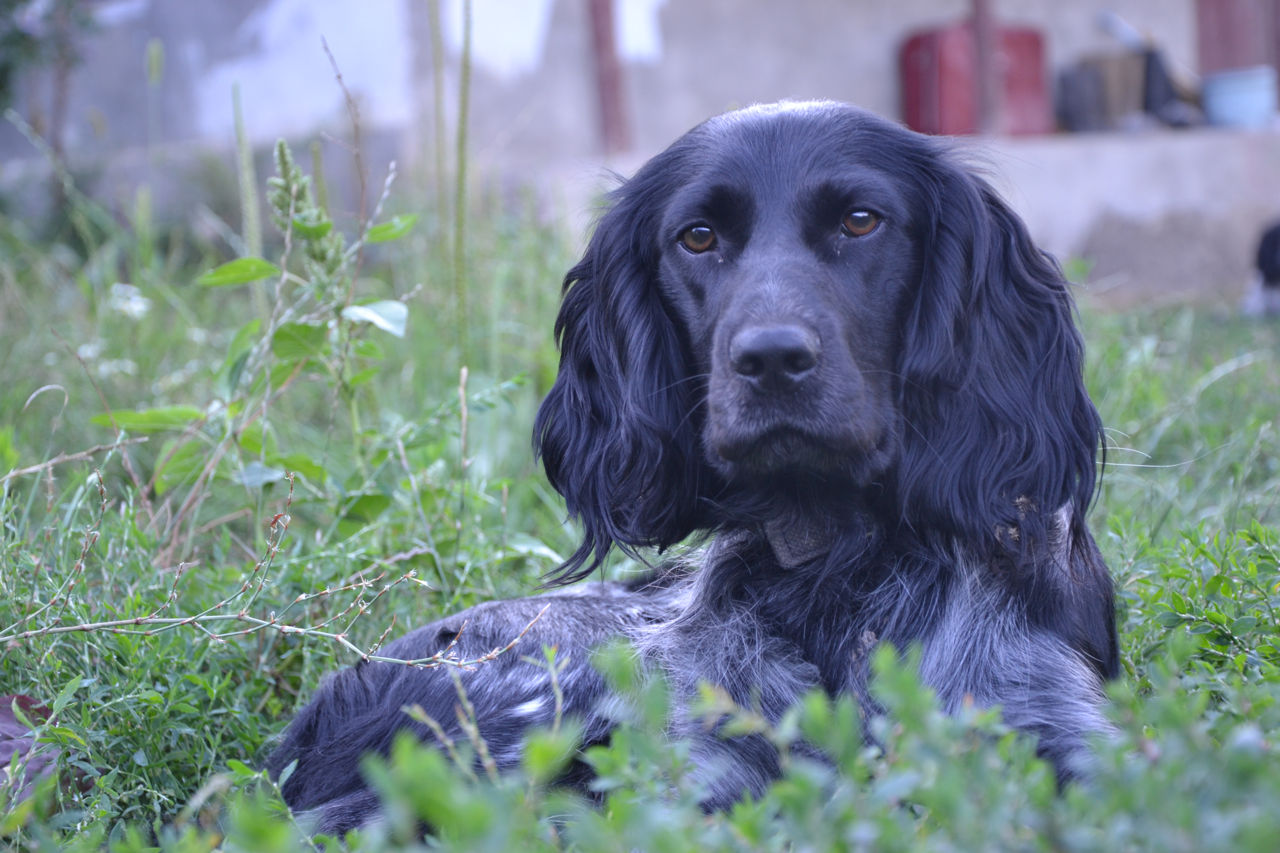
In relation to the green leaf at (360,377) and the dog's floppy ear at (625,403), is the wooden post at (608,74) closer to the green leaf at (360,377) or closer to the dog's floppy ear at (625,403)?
the green leaf at (360,377)

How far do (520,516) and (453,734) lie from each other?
1636 millimetres

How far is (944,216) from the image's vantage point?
2246 mm

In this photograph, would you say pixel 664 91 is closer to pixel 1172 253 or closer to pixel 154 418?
pixel 1172 253

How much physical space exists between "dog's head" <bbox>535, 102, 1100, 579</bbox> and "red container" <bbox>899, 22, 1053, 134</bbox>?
316 inches

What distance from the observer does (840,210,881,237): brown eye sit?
214 cm

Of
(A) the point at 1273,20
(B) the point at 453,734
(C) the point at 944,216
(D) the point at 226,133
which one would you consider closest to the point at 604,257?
(C) the point at 944,216

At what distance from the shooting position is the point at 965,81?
10.4 meters

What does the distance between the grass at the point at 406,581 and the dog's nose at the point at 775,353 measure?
0.56 metres

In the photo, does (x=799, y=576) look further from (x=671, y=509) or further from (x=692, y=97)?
(x=692, y=97)

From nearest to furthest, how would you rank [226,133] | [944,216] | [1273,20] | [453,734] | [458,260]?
[453,734] < [944,216] < [458,260] < [226,133] < [1273,20]

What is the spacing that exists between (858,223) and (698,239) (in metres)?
0.32

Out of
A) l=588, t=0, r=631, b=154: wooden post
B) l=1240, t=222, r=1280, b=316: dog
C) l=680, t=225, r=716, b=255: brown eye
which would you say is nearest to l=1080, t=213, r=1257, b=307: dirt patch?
l=1240, t=222, r=1280, b=316: dog

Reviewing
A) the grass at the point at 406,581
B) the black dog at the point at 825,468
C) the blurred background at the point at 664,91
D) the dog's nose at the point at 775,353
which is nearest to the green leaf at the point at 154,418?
the grass at the point at 406,581

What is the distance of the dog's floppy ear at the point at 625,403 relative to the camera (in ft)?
7.84
